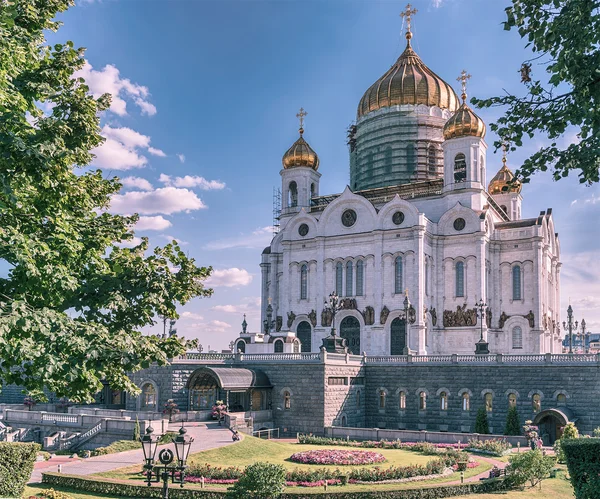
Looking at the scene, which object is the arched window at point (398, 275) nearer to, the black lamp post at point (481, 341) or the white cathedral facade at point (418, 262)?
the white cathedral facade at point (418, 262)

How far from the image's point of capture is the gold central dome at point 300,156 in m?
69.6

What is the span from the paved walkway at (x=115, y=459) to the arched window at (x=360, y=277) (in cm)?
2425

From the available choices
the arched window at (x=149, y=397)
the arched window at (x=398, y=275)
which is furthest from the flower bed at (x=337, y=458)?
the arched window at (x=398, y=275)

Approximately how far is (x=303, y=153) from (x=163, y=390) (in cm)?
3233

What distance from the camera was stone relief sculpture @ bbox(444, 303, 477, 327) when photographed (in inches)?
2201

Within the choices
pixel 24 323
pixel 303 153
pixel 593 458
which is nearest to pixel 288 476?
pixel 593 458

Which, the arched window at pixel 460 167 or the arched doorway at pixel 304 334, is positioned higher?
the arched window at pixel 460 167

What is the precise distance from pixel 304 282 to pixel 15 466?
43.7 m

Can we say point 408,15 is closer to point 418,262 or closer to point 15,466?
point 418,262

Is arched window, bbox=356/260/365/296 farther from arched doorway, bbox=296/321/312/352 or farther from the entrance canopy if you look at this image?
the entrance canopy

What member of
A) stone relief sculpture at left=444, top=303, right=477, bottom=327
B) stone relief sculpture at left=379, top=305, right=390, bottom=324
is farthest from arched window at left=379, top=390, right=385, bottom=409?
stone relief sculpture at left=444, top=303, right=477, bottom=327

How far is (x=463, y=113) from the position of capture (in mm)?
60312

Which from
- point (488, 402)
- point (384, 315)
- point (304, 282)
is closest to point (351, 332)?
point (384, 315)

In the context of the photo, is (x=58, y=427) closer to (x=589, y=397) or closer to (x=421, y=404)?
(x=421, y=404)
